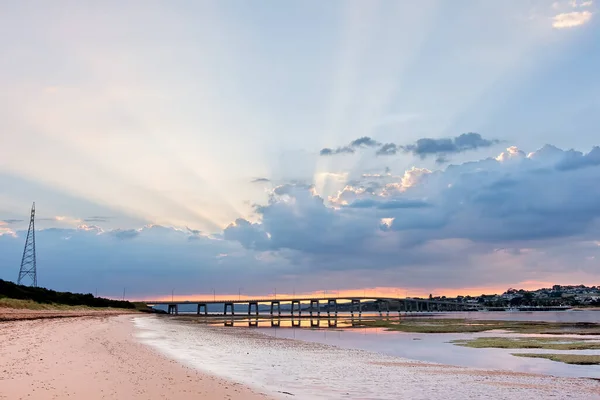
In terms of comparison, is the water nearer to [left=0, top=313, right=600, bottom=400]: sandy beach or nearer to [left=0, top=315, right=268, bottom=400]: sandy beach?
[left=0, top=313, right=600, bottom=400]: sandy beach

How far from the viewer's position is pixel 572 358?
31.9m

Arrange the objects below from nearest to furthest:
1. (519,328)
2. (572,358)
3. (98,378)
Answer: (98,378)
(572,358)
(519,328)

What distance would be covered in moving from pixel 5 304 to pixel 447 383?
2818 inches

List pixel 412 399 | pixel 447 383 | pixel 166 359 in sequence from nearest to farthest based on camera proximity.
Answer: pixel 412 399
pixel 447 383
pixel 166 359

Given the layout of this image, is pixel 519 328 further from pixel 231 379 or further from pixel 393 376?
pixel 231 379

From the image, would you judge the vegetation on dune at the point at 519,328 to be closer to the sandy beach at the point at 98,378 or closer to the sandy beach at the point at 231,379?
the sandy beach at the point at 231,379

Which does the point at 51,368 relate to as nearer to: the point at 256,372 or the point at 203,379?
the point at 203,379

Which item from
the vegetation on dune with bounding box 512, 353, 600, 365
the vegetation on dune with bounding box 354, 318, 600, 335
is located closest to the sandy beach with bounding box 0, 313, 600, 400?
the vegetation on dune with bounding box 512, 353, 600, 365

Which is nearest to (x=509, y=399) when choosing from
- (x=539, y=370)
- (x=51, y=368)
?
(x=539, y=370)

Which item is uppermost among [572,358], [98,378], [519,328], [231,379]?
[98,378]

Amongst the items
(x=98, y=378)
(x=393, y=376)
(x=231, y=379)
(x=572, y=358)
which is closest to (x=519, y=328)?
(x=572, y=358)

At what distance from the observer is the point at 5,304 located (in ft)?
234

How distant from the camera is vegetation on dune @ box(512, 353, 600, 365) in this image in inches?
1186

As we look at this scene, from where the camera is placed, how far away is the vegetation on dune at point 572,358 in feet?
98.8
